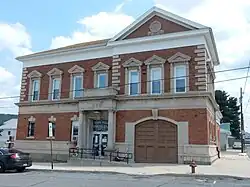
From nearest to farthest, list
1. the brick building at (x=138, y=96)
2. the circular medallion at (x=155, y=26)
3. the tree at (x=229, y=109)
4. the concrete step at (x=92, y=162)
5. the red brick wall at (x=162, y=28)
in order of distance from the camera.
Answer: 1. the concrete step at (x=92, y=162)
2. the brick building at (x=138, y=96)
3. the red brick wall at (x=162, y=28)
4. the circular medallion at (x=155, y=26)
5. the tree at (x=229, y=109)

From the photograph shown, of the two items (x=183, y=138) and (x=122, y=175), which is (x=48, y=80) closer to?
(x=183, y=138)

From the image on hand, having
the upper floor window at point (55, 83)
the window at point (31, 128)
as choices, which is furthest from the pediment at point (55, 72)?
the window at point (31, 128)

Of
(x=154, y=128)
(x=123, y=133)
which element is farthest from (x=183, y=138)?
(x=123, y=133)

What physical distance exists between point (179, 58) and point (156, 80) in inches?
99.8

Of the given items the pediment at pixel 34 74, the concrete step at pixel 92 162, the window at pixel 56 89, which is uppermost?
the pediment at pixel 34 74

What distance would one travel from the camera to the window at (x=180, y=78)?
24.7 meters

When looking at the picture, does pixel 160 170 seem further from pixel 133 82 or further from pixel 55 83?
pixel 55 83

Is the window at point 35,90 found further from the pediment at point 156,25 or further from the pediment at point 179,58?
the pediment at point 179,58

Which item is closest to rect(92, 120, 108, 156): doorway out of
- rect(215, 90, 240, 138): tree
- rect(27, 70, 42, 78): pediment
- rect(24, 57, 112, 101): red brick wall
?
rect(24, 57, 112, 101): red brick wall

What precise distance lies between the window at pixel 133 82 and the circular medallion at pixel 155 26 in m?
3.68

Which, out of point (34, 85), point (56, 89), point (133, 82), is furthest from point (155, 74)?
point (34, 85)

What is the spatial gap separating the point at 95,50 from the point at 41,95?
7085 millimetres

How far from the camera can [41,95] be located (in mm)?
30906

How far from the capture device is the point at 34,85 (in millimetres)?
31781
